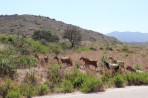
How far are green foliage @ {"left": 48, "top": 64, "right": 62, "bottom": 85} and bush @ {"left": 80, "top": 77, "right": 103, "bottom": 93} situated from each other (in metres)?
1.14

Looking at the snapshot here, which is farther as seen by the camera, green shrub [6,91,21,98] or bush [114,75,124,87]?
bush [114,75,124,87]

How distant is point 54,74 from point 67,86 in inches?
53.3

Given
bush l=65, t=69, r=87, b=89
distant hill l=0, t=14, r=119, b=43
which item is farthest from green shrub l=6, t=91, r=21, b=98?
distant hill l=0, t=14, r=119, b=43

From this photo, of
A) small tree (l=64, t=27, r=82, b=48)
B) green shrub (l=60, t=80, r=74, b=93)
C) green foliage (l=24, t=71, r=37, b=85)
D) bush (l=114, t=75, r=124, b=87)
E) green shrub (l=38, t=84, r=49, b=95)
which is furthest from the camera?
small tree (l=64, t=27, r=82, b=48)

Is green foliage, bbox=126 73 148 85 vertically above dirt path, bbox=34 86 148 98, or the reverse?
green foliage, bbox=126 73 148 85

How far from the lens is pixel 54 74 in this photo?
12086 mm

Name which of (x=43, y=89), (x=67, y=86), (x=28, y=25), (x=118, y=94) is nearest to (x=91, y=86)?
(x=67, y=86)

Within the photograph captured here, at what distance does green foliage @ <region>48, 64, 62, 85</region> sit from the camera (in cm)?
1173

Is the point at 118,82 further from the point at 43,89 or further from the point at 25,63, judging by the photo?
the point at 25,63

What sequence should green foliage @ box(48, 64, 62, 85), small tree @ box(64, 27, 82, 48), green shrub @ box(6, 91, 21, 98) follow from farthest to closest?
small tree @ box(64, 27, 82, 48) < green foliage @ box(48, 64, 62, 85) < green shrub @ box(6, 91, 21, 98)

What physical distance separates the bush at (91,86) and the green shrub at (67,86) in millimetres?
397

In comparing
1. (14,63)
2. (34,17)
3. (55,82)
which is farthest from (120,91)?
(34,17)

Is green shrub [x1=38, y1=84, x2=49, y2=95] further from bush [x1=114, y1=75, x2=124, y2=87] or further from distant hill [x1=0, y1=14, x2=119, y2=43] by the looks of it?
distant hill [x1=0, y1=14, x2=119, y2=43]

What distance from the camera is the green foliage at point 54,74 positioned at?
38.5ft
